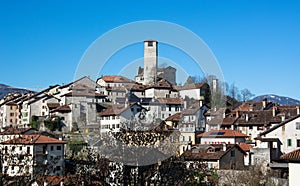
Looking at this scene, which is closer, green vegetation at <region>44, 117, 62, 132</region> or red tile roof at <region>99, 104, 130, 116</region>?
red tile roof at <region>99, 104, 130, 116</region>

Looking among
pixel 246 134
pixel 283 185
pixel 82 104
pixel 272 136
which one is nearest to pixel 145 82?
pixel 82 104

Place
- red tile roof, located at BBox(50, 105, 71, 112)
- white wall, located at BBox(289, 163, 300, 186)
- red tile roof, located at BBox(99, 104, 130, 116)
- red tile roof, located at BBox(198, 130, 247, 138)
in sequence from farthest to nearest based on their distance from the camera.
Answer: red tile roof, located at BBox(50, 105, 71, 112)
red tile roof, located at BBox(99, 104, 130, 116)
red tile roof, located at BBox(198, 130, 247, 138)
white wall, located at BBox(289, 163, 300, 186)

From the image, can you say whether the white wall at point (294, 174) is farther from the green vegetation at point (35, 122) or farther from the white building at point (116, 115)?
the green vegetation at point (35, 122)

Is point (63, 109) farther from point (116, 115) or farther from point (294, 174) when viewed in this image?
point (294, 174)

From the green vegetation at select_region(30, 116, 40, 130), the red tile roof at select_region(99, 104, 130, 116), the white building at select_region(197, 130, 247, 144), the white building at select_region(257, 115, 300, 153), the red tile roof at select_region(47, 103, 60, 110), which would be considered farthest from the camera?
the red tile roof at select_region(47, 103, 60, 110)

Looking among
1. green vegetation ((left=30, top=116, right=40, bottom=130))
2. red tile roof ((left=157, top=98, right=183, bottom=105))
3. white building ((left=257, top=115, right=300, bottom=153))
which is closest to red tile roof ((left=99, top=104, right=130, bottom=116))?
red tile roof ((left=157, top=98, right=183, bottom=105))

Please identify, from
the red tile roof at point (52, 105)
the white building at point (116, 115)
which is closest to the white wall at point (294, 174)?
the white building at point (116, 115)

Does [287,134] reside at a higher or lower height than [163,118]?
lower

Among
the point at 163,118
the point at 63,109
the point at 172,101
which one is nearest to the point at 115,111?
the point at 163,118

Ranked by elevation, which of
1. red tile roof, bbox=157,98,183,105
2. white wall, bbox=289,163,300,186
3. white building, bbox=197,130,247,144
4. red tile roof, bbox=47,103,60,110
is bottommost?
white wall, bbox=289,163,300,186

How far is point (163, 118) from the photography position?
40.9m

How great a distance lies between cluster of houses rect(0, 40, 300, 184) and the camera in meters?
24.5

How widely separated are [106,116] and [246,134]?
1099 cm

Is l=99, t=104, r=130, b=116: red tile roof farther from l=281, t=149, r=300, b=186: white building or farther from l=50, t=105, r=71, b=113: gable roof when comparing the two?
l=281, t=149, r=300, b=186: white building
